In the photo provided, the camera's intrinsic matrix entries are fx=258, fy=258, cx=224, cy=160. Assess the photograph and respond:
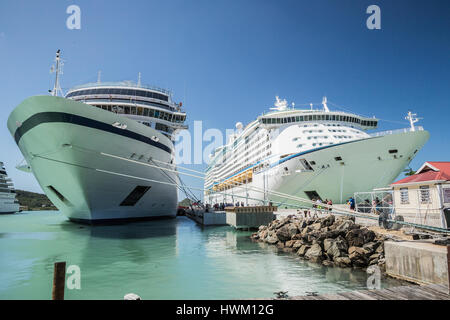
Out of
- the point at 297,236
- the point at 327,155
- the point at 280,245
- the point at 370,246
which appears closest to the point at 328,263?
the point at 370,246

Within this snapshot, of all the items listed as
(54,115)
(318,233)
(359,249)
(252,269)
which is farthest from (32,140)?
(359,249)

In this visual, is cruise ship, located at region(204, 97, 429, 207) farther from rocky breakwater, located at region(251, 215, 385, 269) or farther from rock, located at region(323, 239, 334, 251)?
rock, located at region(323, 239, 334, 251)

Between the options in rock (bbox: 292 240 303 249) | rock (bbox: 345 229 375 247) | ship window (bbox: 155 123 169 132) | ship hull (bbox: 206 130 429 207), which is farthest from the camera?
ship window (bbox: 155 123 169 132)

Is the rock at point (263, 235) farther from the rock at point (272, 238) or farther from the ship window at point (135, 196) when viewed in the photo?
the ship window at point (135, 196)

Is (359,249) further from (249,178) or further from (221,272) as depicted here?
(249,178)

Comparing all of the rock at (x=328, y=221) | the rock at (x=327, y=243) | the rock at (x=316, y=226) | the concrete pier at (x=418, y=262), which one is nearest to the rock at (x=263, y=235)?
the rock at (x=316, y=226)

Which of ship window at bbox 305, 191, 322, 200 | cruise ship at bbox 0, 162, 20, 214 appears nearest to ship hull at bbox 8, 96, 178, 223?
ship window at bbox 305, 191, 322, 200

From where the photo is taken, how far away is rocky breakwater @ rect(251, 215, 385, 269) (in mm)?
9959

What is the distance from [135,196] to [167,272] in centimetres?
1213

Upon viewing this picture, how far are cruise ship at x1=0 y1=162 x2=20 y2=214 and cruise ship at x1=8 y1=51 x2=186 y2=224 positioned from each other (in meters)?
50.2

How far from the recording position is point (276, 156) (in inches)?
1106

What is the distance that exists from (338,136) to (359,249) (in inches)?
714

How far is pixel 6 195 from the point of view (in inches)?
2293
